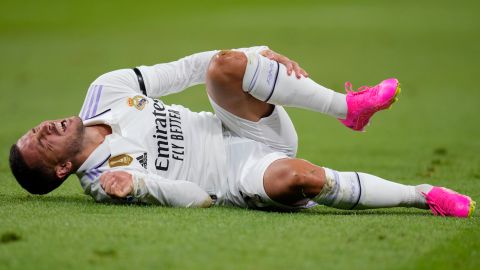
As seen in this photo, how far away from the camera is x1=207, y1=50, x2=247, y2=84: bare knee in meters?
3.99

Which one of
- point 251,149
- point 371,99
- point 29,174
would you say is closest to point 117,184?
point 29,174

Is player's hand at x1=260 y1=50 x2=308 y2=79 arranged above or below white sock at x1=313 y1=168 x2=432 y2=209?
above

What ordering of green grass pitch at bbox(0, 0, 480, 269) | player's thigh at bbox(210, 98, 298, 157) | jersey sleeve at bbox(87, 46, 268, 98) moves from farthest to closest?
jersey sleeve at bbox(87, 46, 268, 98)
player's thigh at bbox(210, 98, 298, 157)
green grass pitch at bbox(0, 0, 480, 269)

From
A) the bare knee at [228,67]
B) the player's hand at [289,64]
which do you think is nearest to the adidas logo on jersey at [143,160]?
the bare knee at [228,67]

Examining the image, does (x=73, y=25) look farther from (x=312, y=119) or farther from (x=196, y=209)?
(x=196, y=209)

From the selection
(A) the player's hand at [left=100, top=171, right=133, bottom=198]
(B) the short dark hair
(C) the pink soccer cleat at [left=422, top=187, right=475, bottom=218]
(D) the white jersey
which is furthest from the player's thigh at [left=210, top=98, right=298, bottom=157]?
(B) the short dark hair

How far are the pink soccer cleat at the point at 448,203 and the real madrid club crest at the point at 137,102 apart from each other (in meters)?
1.45

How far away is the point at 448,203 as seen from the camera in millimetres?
3883

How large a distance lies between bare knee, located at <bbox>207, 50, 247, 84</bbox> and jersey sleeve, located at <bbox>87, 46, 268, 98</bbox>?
14.6 inches

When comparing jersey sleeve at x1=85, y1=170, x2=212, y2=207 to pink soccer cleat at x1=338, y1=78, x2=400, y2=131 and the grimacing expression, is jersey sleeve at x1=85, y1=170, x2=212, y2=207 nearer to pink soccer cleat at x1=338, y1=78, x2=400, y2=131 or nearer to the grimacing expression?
the grimacing expression

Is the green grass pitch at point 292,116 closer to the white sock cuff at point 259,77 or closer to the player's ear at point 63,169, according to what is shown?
the player's ear at point 63,169

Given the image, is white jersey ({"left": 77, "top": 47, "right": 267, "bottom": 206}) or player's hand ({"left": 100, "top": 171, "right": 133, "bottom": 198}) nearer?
player's hand ({"left": 100, "top": 171, "right": 133, "bottom": 198})

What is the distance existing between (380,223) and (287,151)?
2.92 ft

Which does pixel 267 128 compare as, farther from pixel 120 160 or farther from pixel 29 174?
pixel 29 174
